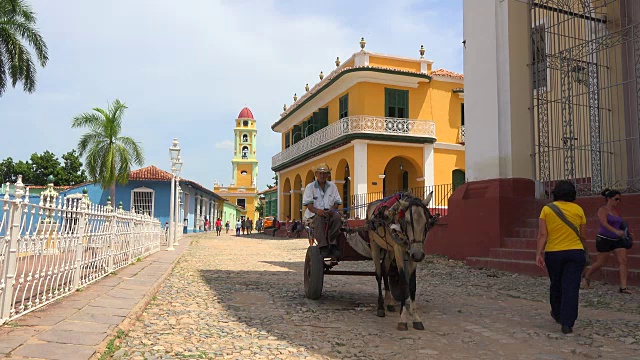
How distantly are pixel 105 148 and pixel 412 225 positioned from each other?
27080 millimetres

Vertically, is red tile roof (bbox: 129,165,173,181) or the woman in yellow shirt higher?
red tile roof (bbox: 129,165,173,181)

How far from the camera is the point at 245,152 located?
67.2m

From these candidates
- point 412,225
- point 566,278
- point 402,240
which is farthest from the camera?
point 566,278

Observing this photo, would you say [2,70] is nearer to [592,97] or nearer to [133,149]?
[133,149]

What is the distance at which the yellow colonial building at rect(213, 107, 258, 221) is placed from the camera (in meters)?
65.0

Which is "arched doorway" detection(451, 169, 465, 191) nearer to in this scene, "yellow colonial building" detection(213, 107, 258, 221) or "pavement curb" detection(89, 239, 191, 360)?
"pavement curb" detection(89, 239, 191, 360)

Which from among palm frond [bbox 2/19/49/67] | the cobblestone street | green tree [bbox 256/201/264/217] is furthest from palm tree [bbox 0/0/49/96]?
green tree [bbox 256/201/264/217]

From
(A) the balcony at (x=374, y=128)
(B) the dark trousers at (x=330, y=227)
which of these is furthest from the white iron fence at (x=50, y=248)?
(A) the balcony at (x=374, y=128)

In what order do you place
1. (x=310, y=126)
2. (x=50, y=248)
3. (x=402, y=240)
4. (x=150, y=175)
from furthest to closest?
(x=150, y=175) < (x=310, y=126) < (x=50, y=248) < (x=402, y=240)

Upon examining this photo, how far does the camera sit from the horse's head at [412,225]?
4.44 m

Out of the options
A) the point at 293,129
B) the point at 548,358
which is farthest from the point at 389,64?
the point at 548,358

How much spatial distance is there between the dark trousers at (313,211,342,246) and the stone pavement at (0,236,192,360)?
2.17 meters

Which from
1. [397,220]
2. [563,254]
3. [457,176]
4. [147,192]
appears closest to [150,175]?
[147,192]

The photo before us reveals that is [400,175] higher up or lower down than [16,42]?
lower down
